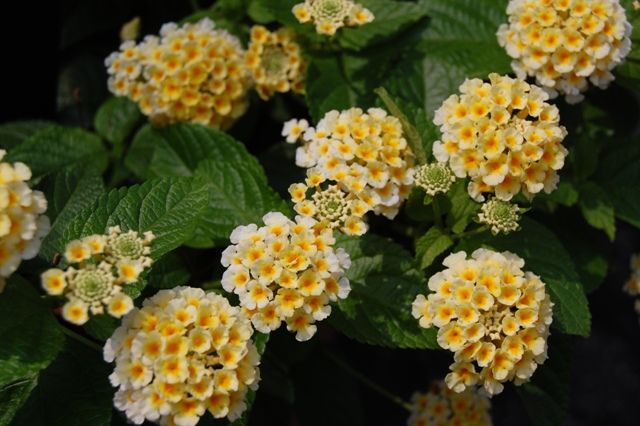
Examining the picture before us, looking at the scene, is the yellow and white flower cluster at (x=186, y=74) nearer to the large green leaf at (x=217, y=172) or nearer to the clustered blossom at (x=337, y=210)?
the large green leaf at (x=217, y=172)

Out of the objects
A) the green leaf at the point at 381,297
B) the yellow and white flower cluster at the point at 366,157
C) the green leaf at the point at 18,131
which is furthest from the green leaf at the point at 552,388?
the green leaf at the point at 18,131

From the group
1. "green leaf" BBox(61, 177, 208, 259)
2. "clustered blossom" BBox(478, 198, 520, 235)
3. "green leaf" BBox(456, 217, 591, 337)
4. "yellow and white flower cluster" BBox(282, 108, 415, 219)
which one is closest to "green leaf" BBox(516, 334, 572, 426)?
"green leaf" BBox(456, 217, 591, 337)

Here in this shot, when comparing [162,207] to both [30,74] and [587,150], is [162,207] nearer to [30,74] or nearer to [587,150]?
[587,150]

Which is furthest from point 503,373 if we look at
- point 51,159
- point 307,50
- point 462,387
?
point 51,159

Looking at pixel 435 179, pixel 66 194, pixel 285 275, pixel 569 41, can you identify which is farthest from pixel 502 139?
pixel 66 194

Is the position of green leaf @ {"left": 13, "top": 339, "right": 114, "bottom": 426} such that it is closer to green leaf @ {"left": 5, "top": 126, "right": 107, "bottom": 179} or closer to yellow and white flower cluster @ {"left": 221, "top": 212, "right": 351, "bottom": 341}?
yellow and white flower cluster @ {"left": 221, "top": 212, "right": 351, "bottom": 341}
